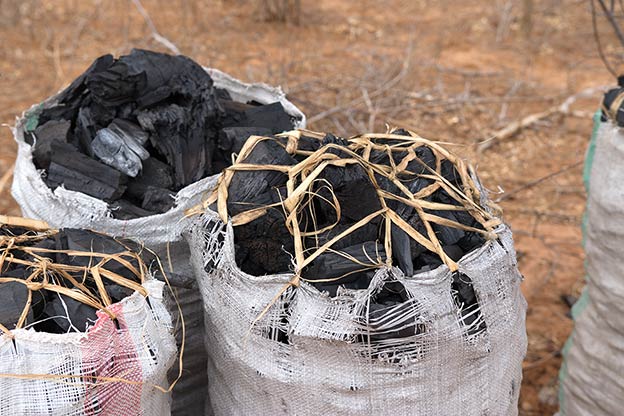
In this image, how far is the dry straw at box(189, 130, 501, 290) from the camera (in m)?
1.50

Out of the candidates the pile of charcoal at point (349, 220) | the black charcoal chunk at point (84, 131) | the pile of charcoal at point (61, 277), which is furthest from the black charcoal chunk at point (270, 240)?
the black charcoal chunk at point (84, 131)

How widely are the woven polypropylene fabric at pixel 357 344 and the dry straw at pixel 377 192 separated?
0.18 ft

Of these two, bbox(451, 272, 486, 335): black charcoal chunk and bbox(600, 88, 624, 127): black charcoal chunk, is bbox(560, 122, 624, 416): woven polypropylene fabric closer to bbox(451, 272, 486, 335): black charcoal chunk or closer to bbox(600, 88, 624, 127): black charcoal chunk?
bbox(600, 88, 624, 127): black charcoal chunk

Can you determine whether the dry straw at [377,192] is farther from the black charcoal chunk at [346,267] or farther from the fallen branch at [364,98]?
the fallen branch at [364,98]

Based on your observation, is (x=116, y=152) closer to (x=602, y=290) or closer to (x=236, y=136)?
(x=236, y=136)

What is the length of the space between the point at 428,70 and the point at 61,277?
4744 millimetres

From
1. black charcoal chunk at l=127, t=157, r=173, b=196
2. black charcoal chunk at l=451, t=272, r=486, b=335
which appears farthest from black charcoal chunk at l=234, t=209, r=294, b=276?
black charcoal chunk at l=127, t=157, r=173, b=196

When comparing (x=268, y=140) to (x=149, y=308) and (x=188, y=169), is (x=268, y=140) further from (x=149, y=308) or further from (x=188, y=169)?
(x=149, y=308)

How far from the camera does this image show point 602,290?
217cm

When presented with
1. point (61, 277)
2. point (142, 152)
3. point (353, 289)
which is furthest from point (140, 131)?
point (353, 289)

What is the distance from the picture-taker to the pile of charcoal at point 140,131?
1.87 metres

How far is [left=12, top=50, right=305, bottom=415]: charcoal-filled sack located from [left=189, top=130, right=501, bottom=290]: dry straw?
22 cm

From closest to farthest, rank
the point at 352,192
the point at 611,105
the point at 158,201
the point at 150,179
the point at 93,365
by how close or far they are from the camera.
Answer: the point at 93,365, the point at 352,192, the point at 158,201, the point at 150,179, the point at 611,105

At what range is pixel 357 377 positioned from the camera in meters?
1.44
